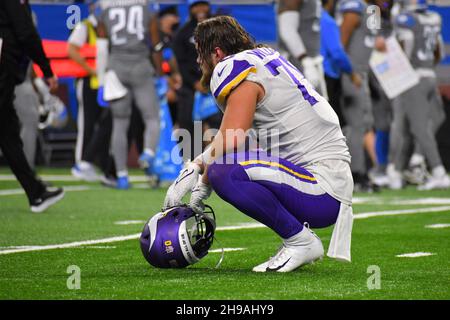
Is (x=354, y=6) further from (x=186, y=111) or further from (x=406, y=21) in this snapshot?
(x=186, y=111)

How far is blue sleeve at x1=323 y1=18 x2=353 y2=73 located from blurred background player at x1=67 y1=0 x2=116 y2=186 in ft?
8.62

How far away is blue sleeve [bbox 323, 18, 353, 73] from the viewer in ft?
34.3

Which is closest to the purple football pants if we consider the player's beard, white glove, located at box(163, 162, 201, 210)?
white glove, located at box(163, 162, 201, 210)

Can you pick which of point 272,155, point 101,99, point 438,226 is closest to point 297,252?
point 272,155

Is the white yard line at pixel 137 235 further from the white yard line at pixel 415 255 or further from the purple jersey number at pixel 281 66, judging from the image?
the purple jersey number at pixel 281 66

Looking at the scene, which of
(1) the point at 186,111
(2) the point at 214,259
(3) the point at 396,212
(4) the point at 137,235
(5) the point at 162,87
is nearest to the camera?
(2) the point at 214,259

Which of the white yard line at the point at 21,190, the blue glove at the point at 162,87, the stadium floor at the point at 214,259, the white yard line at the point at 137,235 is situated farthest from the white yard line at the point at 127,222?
the blue glove at the point at 162,87

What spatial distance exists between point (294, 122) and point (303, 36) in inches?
200

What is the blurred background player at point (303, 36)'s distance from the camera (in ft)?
32.5

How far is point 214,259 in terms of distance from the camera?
19.2 feet

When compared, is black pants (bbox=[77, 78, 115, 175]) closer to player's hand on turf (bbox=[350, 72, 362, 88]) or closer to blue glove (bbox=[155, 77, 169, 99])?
blue glove (bbox=[155, 77, 169, 99])

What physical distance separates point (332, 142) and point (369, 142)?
793cm
